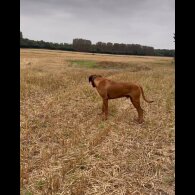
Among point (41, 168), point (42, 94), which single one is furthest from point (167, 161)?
point (42, 94)

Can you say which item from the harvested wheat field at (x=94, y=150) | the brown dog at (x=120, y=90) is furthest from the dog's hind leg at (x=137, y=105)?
the harvested wheat field at (x=94, y=150)

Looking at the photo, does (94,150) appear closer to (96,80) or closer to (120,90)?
(120,90)

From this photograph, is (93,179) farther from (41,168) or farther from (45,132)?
(45,132)

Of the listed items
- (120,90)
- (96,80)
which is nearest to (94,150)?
(120,90)

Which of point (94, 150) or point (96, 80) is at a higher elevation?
point (96, 80)

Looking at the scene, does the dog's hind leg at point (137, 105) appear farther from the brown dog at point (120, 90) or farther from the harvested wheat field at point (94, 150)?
the harvested wheat field at point (94, 150)

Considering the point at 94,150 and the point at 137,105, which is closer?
the point at 94,150

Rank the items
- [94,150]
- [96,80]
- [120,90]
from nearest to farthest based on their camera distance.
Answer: [94,150]
[120,90]
[96,80]

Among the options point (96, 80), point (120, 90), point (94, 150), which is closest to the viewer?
point (94, 150)

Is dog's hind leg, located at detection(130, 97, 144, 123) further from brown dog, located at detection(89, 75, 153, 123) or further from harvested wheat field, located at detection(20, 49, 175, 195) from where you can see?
harvested wheat field, located at detection(20, 49, 175, 195)

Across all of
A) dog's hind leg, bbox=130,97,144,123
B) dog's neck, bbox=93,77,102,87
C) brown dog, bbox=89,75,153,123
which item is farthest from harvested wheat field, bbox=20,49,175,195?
dog's neck, bbox=93,77,102,87
